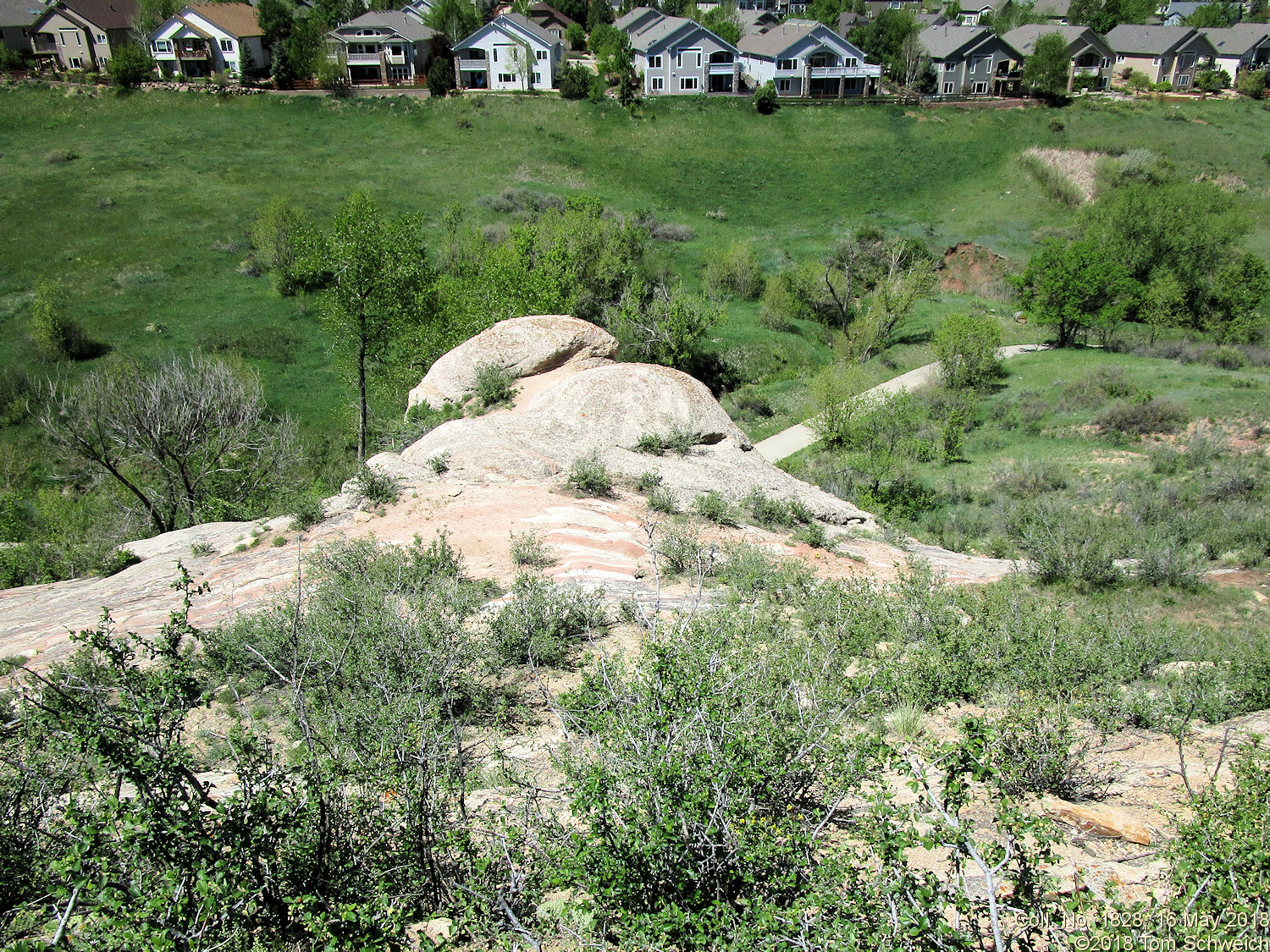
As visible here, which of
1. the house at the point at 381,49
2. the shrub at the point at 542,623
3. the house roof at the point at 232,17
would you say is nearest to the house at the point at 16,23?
the house roof at the point at 232,17

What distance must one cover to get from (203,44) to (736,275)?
201 ft

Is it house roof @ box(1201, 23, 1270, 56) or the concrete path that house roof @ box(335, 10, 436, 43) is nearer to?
the concrete path

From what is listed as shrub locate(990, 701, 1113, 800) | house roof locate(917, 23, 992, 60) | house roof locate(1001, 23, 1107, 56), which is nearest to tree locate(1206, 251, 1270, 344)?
shrub locate(990, 701, 1113, 800)

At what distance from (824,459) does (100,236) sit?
44.7m

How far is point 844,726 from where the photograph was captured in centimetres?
711

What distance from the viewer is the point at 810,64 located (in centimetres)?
7306

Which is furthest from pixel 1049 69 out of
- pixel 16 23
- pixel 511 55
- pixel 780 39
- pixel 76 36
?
pixel 16 23

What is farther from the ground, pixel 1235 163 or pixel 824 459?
pixel 1235 163

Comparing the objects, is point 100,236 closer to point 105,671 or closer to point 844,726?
point 105,671

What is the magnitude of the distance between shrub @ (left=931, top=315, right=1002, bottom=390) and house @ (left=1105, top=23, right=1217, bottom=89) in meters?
67.8

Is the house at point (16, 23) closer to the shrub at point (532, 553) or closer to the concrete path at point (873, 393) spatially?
the concrete path at point (873, 393)

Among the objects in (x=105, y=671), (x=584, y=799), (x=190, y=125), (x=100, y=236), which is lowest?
(x=105, y=671)

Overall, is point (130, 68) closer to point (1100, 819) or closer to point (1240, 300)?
point (1240, 300)

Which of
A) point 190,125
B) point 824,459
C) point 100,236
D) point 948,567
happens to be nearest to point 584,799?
point 948,567
